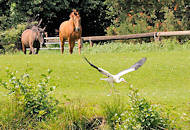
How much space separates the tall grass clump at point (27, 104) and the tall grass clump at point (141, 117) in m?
1.58

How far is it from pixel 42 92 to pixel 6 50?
945 inches

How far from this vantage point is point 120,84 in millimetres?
12961

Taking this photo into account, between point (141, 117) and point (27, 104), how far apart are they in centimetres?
262

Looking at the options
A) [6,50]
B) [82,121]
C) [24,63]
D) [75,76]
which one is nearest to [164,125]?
[82,121]

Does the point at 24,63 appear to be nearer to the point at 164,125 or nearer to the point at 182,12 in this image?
the point at 164,125

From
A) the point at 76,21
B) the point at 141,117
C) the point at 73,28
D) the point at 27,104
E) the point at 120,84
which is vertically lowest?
the point at 120,84

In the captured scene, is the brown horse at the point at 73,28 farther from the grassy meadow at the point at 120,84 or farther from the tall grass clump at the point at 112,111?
the tall grass clump at the point at 112,111

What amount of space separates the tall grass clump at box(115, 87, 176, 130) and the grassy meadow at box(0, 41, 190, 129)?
244mm

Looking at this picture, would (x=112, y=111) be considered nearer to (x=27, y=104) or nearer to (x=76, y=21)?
(x=27, y=104)

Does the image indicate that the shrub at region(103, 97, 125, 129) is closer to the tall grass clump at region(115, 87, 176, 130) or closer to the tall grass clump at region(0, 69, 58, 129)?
the tall grass clump at region(115, 87, 176, 130)

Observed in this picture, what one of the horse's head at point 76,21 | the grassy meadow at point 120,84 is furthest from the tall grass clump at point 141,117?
the horse's head at point 76,21

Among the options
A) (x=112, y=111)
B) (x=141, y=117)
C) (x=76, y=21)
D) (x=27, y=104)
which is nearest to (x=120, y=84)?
(x=112, y=111)

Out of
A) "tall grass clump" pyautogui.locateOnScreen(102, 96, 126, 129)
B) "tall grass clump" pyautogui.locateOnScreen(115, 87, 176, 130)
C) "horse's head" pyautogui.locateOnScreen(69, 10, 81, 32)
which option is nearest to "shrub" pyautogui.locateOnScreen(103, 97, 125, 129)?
"tall grass clump" pyautogui.locateOnScreen(102, 96, 126, 129)

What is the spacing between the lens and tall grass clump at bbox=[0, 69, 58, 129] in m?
8.80
